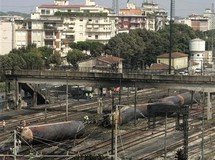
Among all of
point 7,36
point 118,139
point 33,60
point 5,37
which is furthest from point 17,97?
point 7,36

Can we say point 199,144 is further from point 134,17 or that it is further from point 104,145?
point 134,17

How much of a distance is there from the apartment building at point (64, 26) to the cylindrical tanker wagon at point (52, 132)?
156ft

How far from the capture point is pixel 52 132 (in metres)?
27.7

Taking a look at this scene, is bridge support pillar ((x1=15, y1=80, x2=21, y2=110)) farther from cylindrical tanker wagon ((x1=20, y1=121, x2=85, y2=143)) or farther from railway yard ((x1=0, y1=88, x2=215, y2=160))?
cylindrical tanker wagon ((x1=20, y1=121, x2=85, y2=143))

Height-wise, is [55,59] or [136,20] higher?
[136,20]

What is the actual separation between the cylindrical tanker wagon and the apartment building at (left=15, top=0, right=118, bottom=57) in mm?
47570

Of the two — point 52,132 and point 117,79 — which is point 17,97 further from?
point 52,132

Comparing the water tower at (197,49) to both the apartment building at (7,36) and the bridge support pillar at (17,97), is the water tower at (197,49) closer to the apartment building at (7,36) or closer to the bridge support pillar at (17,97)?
the apartment building at (7,36)

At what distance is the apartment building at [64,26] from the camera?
3009 inches

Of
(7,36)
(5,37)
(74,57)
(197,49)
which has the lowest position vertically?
(74,57)

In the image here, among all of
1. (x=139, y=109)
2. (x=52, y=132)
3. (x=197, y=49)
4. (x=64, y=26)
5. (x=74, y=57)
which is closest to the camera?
(x=52, y=132)

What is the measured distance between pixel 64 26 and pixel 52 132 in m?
62.6

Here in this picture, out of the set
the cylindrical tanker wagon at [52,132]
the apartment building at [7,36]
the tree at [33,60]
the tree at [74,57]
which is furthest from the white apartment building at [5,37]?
the cylindrical tanker wagon at [52,132]

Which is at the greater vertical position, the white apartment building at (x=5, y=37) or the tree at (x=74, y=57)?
the white apartment building at (x=5, y=37)
